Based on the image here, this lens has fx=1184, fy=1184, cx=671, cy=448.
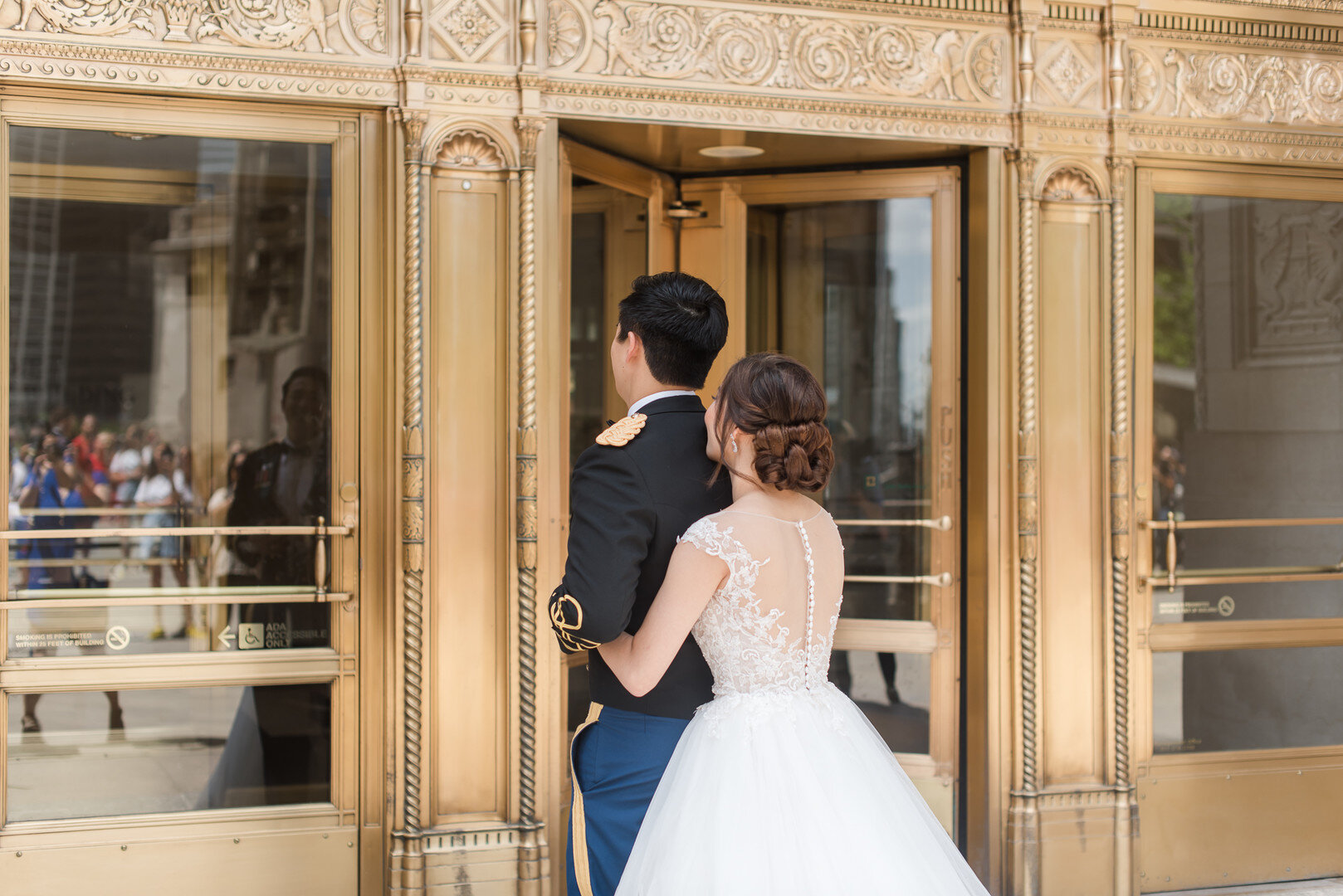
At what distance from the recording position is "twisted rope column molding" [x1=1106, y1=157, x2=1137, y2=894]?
4.29 meters

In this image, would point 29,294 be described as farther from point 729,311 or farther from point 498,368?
point 729,311

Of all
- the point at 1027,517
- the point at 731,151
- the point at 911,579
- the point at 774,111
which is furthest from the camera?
the point at 911,579

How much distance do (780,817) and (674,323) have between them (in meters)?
0.96

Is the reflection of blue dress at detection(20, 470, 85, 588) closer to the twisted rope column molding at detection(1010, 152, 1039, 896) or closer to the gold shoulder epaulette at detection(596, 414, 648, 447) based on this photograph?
the gold shoulder epaulette at detection(596, 414, 648, 447)

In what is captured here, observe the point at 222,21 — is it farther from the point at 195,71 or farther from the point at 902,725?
the point at 902,725

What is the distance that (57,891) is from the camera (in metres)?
3.62

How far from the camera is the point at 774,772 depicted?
2266 millimetres

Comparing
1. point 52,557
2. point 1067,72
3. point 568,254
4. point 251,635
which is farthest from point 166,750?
point 1067,72

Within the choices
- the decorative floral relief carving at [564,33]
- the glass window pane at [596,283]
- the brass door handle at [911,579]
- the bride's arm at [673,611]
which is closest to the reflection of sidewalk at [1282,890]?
the brass door handle at [911,579]

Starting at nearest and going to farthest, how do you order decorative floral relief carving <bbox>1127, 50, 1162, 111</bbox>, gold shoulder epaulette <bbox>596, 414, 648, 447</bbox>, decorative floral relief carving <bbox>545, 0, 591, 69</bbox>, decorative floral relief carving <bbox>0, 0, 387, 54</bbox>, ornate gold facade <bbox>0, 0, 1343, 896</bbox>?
gold shoulder epaulette <bbox>596, 414, 648, 447</bbox>
decorative floral relief carving <bbox>0, 0, 387, 54</bbox>
ornate gold facade <bbox>0, 0, 1343, 896</bbox>
decorative floral relief carving <bbox>545, 0, 591, 69</bbox>
decorative floral relief carving <bbox>1127, 50, 1162, 111</bbox>

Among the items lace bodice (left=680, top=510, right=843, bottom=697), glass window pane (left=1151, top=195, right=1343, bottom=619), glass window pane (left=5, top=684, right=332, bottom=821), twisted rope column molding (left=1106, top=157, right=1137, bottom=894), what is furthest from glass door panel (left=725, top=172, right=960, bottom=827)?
lace bodice (left=680, top=510, right=843, bottom=697)

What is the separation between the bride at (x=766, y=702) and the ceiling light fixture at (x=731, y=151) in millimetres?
2256

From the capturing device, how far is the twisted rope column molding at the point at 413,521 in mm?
3742

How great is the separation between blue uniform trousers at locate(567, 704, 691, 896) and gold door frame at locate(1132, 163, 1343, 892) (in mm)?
2684
